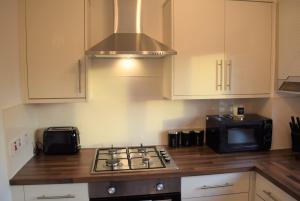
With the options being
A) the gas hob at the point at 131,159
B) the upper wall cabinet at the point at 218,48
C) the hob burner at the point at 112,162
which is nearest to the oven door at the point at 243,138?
the upper wall cabinet at the point at 218,48

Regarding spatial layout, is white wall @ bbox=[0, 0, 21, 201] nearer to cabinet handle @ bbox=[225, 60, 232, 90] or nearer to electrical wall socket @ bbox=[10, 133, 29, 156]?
electrical wall socket @ bbox=[10, 133, 29, 156]

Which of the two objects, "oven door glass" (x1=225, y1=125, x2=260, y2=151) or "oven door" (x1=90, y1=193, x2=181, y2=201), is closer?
"oven door" (x1=90, y1=193, x2=181, y2=201)

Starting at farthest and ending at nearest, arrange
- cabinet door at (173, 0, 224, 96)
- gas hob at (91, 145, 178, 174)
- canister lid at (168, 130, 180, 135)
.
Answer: canister lid at (168, 130, 180, 135), cabinet door at (173, 0, 224, 96), gas hob at (91, 145, 178, 174)

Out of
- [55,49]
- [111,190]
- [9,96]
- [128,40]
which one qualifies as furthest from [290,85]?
[9,96]

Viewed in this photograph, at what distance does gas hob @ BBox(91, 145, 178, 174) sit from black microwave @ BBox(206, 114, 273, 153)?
445mm

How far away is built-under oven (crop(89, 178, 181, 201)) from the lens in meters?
1.61

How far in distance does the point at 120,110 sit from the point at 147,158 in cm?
52

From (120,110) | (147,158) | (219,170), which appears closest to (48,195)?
(147,158)

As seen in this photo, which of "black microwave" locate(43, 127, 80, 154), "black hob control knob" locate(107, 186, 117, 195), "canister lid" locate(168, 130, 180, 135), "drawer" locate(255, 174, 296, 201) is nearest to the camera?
"drawer" locate(255, 174, 296, 201)

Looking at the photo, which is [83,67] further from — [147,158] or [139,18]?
[147,158]

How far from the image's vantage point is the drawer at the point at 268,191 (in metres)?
1.50

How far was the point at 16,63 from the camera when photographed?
1.74 m

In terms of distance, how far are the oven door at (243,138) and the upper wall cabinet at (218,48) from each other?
264 millimetres

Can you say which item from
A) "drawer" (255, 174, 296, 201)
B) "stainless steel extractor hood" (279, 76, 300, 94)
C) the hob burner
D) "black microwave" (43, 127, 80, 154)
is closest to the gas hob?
the hob burner
